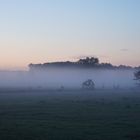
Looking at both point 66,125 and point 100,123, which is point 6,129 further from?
point 100,123

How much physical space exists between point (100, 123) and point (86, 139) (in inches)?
280

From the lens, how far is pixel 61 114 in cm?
3784

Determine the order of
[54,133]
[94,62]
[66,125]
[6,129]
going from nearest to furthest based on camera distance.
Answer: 1. [54,133]
2. [6,129]
3. [66,125]
4. [94,62]

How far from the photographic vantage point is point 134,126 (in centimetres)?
2953

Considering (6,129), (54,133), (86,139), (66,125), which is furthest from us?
(66,125)

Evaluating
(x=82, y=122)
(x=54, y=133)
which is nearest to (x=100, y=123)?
(x=82, y=122)

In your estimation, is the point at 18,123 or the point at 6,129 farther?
the point at 18,123

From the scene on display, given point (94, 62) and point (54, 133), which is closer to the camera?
point (54, 133)

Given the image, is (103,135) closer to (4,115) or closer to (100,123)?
(100,123)

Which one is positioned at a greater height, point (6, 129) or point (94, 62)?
point (94, 62)

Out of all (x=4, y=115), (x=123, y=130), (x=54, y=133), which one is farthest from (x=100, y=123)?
(x=4, y=115)

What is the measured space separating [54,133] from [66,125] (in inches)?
152

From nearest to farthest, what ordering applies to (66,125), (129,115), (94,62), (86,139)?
1. (86,139)
2. (66,125)
3. (129,115)
4. (94,62)

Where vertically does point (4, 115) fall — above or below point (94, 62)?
below
